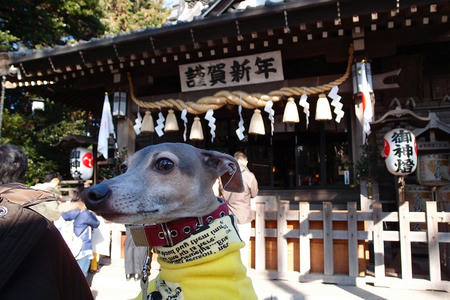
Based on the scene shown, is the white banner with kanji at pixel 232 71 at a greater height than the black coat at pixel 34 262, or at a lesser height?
greater

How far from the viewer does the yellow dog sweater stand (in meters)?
1.37

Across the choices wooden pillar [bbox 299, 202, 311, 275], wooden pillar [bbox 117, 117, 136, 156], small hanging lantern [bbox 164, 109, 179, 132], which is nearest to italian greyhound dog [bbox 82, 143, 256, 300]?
wooden pillar [bbox 299, 202, 311, 275]

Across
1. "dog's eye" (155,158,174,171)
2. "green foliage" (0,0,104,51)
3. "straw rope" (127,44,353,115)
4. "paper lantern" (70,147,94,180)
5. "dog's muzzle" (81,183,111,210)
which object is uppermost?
"green foliage" (0,0,104,51)


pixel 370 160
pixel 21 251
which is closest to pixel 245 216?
pixel 370 160

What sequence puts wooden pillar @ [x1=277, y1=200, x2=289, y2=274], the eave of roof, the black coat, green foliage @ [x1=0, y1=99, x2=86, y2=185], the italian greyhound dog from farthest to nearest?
green foliage @ [x1=0, y1=99, x2=86, y2=185] → the eave of roof → wooden pillar @ [x1=277, y1=200, x2=289, y2=274] → the italian greyhound dog → the black coat

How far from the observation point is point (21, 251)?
3.30ft

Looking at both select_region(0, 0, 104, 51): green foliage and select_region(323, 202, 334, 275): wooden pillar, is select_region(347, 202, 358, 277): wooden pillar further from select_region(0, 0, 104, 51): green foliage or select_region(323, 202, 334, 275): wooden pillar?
select_region(0, 0, 104, 51): green foliage

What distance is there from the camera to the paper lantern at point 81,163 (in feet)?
25.0

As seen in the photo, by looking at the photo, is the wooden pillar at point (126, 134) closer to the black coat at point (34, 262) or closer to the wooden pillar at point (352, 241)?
the wooden pillar at point (352, 241)

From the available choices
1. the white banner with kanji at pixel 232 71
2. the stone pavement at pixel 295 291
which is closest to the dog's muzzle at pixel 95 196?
the stone pavement at pixel 295 291

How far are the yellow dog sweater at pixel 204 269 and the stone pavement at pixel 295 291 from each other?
281cm

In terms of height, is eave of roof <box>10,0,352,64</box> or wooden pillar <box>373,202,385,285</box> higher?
eave of roof <box>10,0,352,64</box>

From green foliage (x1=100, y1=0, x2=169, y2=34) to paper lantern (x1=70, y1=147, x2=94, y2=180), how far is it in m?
15.3

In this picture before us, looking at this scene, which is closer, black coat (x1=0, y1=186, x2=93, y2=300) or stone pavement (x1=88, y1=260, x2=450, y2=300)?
black coat (x1=0, y1=186, x2=93, y2=300)
